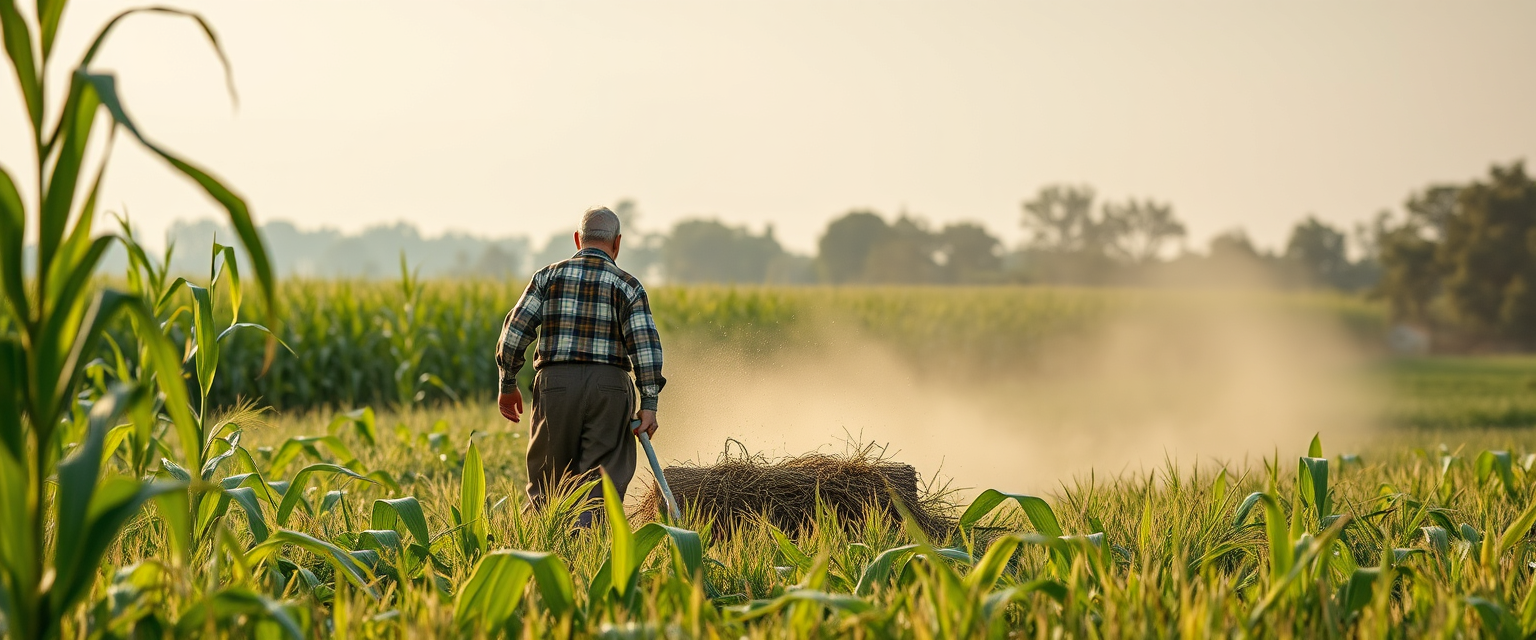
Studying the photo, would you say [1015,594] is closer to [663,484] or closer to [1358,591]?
[1358,591]

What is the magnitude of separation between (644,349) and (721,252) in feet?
458

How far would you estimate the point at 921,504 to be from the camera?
5.04 m

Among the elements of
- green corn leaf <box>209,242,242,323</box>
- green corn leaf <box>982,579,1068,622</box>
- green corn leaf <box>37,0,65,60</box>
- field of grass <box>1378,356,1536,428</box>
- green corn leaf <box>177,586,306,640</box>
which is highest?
green corn leaf <box>37,0,65,60</box>

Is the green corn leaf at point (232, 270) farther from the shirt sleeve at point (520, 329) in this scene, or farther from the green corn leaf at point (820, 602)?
the green corn leaf at point (820, 602)

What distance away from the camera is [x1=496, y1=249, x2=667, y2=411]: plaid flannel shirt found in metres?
5.33

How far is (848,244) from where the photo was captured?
409 ft

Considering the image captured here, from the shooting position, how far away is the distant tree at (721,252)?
142 m

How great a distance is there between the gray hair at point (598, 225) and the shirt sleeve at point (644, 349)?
0.32 m

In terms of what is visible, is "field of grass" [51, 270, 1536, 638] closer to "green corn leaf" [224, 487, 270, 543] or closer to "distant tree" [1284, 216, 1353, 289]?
"green corn leaf" [224, 487, 270, 543]

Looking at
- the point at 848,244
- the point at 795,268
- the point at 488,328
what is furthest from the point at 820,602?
the point at 795,268

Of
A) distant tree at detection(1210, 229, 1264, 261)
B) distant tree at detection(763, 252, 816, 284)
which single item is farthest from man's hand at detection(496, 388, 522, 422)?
distant tree at detection(763, 252, 816, 284)

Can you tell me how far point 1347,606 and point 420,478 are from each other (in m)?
5.05

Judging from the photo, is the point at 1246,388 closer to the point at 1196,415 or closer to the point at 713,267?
the point at 1196,415

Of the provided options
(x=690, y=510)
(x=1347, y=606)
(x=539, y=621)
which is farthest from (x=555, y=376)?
(x=1347, y=606)
